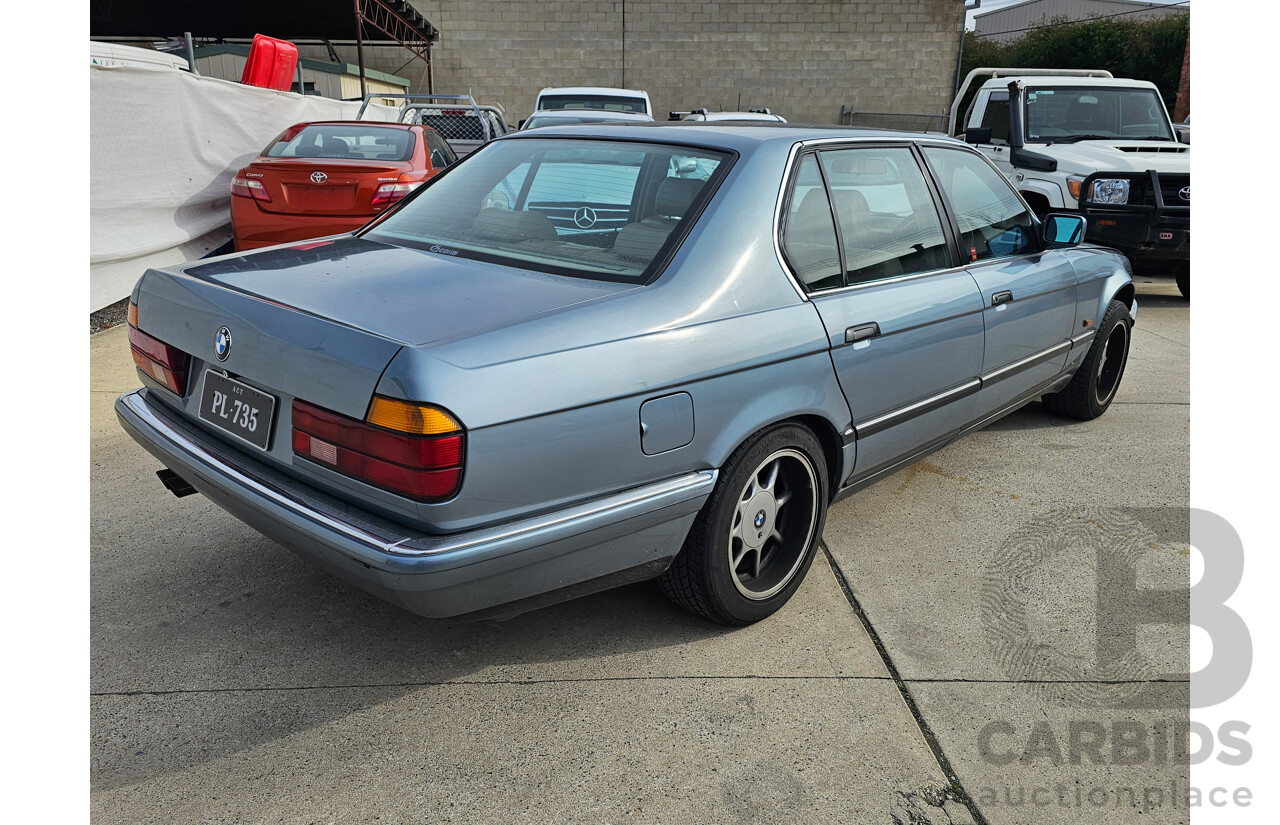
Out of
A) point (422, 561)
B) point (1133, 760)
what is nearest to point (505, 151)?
point (422, 561)

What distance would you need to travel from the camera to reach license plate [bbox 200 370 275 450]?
2.38 meters

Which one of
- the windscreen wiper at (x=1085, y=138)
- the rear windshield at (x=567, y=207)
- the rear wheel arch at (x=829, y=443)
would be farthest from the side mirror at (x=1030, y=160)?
the rear windshield at (x=567, y=207)

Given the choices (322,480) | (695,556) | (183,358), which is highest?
(183,358)

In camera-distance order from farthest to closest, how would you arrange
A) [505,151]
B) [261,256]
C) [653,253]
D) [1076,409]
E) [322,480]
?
[1076,409] → [505,151] → [261,256] → [653,253] → [322,480]

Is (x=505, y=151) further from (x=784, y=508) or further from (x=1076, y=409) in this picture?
(x=1076, y=409)

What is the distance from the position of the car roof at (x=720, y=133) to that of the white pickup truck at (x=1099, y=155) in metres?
4.88

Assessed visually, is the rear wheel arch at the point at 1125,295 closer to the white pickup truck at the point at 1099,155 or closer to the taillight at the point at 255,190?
the white pickup truck at the point at 1099,155

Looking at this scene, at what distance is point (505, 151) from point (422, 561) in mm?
1903

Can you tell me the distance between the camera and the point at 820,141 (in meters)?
3.10

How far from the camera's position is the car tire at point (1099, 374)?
15.7 ft

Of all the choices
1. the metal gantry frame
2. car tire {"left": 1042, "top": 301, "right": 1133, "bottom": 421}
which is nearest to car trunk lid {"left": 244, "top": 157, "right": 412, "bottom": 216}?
car tire {"left": 1042, "top": 301, "right": 1133, "bottom": 421}

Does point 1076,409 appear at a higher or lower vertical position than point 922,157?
lower

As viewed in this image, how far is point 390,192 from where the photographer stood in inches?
290

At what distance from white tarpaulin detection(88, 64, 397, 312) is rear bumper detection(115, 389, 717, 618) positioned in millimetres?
4950
